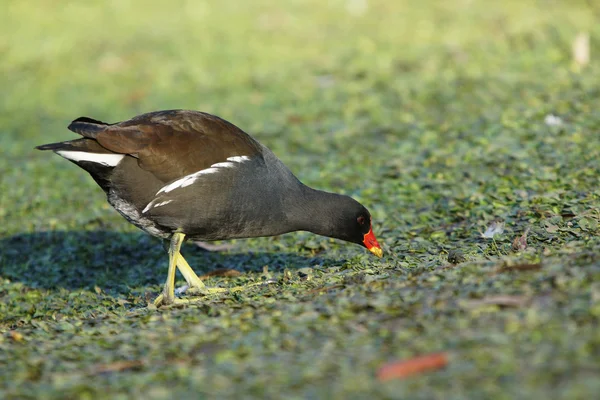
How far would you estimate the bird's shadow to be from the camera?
7734 mm

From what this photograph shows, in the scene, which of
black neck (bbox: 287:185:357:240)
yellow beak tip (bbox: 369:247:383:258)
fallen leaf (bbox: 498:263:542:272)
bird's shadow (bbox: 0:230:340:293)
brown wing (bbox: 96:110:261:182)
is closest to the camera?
fallen leaf (bbox: 498:263:542:272)

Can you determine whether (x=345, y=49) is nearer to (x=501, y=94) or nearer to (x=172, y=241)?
(x=501, y=94)

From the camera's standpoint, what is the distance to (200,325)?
4996mm

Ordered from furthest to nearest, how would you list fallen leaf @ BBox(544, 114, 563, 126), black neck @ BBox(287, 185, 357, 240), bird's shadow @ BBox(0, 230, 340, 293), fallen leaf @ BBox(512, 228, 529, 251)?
fallen leaf @ BBox(544, 114, 563, 126), bird's shadow @ BBox(0, 230, 340, 293), black neck @ BBox(287, 185, 357, 240), fallen leaf @ BBox(512, 228, 529, 251)

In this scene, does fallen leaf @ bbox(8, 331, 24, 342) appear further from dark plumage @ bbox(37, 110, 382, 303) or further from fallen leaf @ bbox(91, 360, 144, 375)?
dark plumage @ bbox(37, 110, 382, 303)

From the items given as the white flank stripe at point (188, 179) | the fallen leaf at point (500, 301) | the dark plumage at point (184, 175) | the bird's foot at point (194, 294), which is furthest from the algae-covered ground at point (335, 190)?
the white flank stripe at point (188, 179)

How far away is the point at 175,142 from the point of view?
20.9 ft

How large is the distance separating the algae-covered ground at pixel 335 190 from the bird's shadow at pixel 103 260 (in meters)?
0.03

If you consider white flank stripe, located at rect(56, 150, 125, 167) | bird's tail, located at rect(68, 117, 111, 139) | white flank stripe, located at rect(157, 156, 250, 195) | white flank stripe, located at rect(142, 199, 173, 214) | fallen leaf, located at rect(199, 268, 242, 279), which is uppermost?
bird's tail, located at rect(68, 117, 111, 139)

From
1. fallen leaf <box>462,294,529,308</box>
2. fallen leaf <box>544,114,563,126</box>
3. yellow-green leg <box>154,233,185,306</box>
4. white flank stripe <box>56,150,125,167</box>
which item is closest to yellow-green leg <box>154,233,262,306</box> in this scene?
yellow-green leg <box>154,233,185,306</box>

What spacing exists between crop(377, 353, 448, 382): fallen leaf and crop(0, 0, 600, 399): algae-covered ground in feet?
0.20

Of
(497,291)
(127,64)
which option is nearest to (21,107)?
(127,64)

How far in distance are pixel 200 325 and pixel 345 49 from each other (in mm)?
10853

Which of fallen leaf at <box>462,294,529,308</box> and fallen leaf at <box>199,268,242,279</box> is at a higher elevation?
fallen leaf at <box>462,294,529,308</box>
